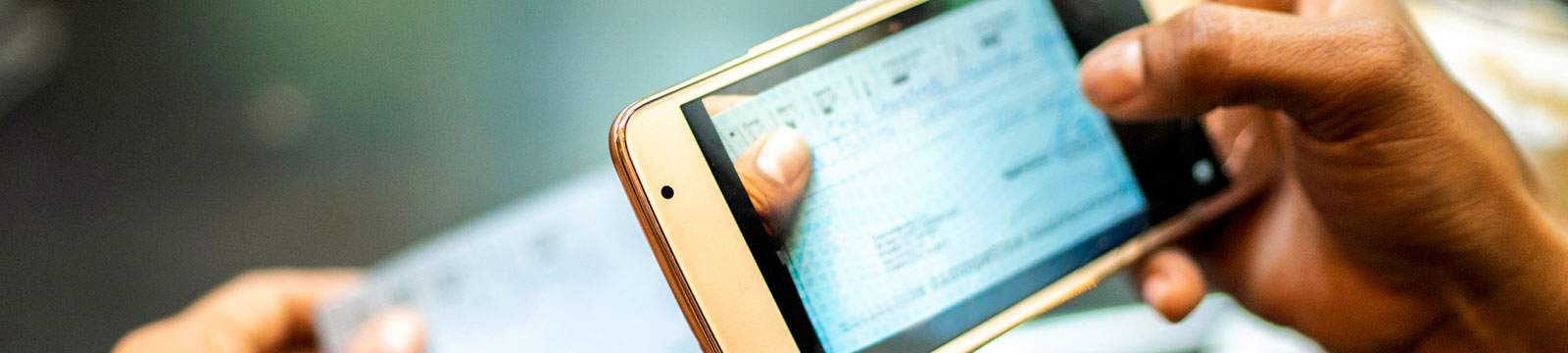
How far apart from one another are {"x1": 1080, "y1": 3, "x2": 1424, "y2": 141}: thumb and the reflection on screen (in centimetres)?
7

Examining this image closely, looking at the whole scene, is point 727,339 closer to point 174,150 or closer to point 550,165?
point 550,165

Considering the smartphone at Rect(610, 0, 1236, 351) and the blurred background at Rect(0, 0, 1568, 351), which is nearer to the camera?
the smartphone at Rect(610, 0, 1236, 351)

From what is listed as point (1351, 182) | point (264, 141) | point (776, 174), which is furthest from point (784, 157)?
point (264, 141)

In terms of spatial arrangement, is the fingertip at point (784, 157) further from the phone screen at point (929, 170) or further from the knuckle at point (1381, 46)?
the knuckle at point (1381, 46)

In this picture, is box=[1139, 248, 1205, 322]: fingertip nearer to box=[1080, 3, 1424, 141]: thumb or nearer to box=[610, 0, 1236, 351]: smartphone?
box=[610, 0, 1236, 351]: smartphone

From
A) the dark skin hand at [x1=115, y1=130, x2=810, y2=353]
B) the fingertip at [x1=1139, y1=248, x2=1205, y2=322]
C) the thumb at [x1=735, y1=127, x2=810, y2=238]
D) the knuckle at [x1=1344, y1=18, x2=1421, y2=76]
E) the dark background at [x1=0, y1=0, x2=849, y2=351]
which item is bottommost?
the fingertip at [x1=1139, y1=248, x2=1205, y2=322]

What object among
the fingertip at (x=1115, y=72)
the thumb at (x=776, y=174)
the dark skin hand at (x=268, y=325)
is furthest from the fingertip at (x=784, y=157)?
the dark skin hand at (x=268, y=325)

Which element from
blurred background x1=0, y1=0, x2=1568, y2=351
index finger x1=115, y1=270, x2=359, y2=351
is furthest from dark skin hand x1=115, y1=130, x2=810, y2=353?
blurred background x1=0, y1=0, x2=1568, y2=351

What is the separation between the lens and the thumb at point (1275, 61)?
32 centimetres

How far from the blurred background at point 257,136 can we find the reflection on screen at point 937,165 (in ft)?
1.24

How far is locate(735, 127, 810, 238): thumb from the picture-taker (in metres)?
0.34

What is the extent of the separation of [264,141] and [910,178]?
64cm

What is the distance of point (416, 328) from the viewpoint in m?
0.51

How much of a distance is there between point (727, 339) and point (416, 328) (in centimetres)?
28
